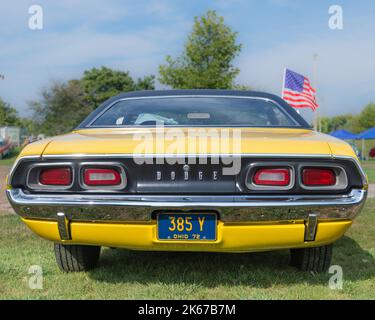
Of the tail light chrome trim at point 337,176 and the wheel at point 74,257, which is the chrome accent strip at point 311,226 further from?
the wheel at point 74,257

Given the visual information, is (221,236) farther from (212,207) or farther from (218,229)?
(212,207)

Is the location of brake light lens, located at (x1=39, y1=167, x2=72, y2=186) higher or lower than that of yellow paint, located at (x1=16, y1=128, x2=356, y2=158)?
lower

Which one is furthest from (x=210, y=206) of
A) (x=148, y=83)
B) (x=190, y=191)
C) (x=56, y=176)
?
(x=148, y=83)

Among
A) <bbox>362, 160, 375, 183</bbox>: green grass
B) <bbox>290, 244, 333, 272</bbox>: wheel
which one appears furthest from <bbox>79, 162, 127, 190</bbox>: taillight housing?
<bbox>362, 160, 375, 183</bbox>: green grass

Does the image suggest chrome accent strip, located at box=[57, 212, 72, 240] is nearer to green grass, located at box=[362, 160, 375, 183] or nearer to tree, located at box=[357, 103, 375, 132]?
green grass, located at box=[362, 160, 375, 183]

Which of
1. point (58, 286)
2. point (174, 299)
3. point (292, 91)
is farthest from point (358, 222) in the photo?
point (292, 91)

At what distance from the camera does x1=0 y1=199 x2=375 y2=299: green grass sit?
2713 millimetres

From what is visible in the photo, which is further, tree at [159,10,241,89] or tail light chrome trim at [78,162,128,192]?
tree at [159,10,241,89]

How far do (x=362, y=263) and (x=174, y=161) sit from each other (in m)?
1.99

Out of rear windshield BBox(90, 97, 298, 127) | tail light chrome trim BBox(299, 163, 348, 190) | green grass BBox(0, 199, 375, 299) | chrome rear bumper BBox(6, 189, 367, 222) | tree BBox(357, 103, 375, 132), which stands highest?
rear windshield BBox(90, 97, 298, 127)

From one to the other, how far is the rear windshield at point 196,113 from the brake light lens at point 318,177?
2.63 ft

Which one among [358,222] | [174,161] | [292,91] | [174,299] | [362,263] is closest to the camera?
[174,161]
